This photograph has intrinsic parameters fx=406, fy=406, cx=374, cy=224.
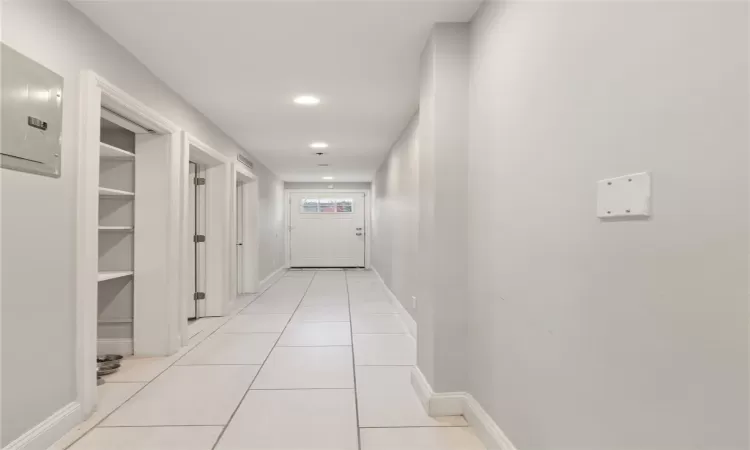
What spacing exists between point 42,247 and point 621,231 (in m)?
2.39

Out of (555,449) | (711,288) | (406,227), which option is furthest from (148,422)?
(406,227)

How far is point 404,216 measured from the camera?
192 inches

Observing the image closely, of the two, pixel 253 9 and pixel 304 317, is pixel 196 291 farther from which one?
pixel 253 9

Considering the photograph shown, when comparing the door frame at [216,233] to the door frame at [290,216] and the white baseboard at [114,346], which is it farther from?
the door frame at [290,216]

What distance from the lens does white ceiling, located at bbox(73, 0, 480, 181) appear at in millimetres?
2193

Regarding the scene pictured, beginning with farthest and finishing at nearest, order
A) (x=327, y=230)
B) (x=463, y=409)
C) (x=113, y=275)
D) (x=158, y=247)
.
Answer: (x=327, y=230) < (x=158, y=247) < (x=113, y=275) < (x=463, y=409)

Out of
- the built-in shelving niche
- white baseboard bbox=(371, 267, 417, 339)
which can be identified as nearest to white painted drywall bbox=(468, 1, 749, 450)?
white baseboard bbox=(371, 267, 417, 339)

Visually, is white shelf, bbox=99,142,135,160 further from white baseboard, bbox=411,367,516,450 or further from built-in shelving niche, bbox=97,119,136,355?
white baseboard, bbox=411,367,516,450

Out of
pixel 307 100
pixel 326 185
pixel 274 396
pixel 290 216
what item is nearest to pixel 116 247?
pixel 274 396

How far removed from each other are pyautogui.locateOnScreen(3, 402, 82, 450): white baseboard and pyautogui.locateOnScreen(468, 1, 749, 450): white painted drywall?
212 cm

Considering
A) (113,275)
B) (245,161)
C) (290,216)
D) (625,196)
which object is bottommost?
(113,275)

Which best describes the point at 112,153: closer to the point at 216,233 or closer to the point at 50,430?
the point at 216,233

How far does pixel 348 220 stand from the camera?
10867mm

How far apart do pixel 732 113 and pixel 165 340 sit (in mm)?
3749
